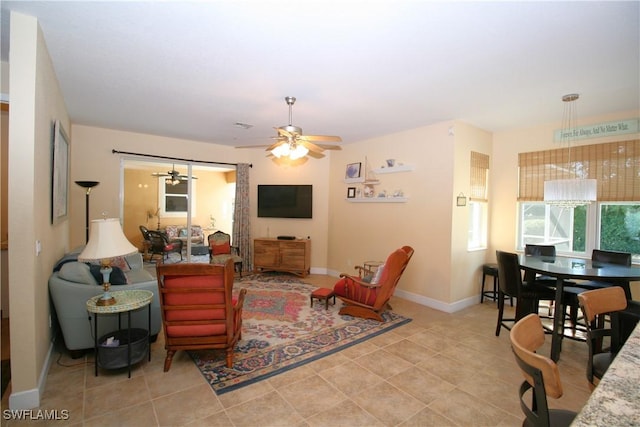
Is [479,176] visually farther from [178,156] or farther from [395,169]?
[178,156]

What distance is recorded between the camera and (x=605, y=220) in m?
3.96

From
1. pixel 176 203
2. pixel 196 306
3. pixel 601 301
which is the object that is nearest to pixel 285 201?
pixel 176 203

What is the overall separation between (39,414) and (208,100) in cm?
328

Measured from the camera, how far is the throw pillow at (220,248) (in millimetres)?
6004

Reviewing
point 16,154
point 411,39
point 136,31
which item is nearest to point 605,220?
Answer: point 411,39

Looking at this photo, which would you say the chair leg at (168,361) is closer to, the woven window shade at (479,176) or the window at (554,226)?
the woven window shade at (479,176)

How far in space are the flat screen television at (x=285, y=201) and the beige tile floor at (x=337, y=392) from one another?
145 inches

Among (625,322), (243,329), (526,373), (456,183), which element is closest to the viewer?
(526,373)

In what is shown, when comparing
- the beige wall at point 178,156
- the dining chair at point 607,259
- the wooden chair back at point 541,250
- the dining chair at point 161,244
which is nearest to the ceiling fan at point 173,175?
the beige wall at point 178,156

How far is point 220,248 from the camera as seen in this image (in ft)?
19.8

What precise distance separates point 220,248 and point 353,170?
10.2ft

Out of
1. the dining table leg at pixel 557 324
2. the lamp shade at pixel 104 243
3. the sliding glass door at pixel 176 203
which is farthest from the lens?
the sliding glass door at pixel 176 203

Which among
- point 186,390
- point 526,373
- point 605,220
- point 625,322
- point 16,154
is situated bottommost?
point 186,390

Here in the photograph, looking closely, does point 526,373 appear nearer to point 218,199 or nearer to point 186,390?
point 186,390
